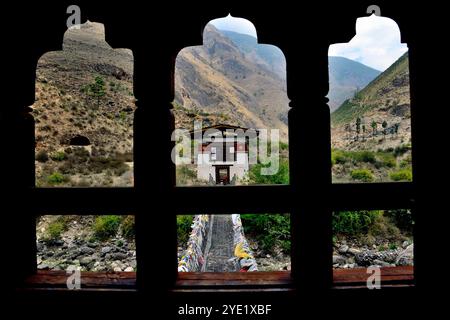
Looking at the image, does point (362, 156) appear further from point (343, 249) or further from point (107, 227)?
point (107, 227)

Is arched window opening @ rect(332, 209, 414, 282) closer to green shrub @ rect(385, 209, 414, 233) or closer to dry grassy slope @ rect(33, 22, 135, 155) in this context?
green shrub @ rect(385, 209, 414, 233)

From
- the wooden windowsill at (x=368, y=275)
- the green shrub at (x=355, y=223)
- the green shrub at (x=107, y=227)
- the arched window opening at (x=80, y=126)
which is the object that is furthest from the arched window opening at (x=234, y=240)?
the arched window opening at (x=80, y=126)

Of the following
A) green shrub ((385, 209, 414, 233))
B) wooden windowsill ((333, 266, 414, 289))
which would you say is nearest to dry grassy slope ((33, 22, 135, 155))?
green shrub ((385, 209, 414, 233))

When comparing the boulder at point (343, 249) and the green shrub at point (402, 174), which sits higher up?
the green shrub at point (402, 174)

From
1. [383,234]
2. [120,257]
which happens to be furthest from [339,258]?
[120,257]

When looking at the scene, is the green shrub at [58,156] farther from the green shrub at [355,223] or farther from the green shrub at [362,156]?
the green shrub at [362,156]

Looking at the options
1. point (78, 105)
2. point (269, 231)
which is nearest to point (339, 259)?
point (269, 231)
